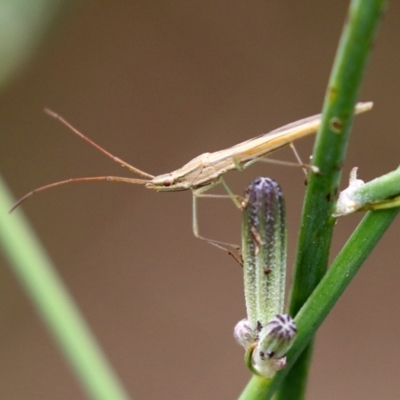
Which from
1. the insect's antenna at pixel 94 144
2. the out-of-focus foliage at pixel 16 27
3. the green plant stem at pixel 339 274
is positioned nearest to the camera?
→ the green plant stem at pixel 339 274

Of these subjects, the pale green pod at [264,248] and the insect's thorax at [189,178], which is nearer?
the pale green pod at [264,248]

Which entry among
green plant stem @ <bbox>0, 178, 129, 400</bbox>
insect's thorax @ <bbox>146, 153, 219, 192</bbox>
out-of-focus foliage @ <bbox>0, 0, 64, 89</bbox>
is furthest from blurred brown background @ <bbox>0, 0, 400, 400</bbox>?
green plant stem @ <bbox>0, 178, 129, 400</bbox>

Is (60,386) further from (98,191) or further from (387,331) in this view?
(387,331)

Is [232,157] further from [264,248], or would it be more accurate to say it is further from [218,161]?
[264,248]

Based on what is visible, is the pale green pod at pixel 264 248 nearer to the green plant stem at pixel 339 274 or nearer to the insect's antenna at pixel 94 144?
the green plant stem at pixel 339 274

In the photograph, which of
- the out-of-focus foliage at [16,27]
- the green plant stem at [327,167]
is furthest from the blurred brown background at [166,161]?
the green plant stem at [327,167]

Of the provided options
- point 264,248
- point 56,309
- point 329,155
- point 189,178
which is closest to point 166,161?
point 189,178
